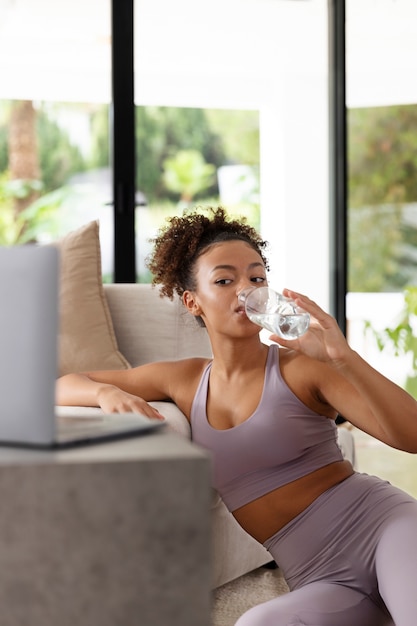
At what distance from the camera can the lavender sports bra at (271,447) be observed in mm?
1806

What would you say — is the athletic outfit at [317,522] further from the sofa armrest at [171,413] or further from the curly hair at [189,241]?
the curly hair at [189,241]

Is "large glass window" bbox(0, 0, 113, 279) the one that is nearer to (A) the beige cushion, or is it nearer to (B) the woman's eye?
(A) the beige cushion

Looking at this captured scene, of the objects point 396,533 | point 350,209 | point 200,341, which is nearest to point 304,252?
point 350,209

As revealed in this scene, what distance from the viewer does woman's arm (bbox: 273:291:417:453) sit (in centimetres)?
161

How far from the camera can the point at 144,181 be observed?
4574mm

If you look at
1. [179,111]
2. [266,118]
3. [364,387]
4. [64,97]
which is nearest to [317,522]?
[364,387]

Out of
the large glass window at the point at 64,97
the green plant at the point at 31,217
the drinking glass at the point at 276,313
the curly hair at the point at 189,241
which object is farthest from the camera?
the green plant at the point at 31,217

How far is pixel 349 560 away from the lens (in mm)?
1698

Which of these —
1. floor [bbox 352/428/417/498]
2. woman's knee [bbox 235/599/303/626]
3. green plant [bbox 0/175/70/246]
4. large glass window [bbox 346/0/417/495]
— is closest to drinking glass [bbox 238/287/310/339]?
woman's knee [bbox 235/599/303/626]

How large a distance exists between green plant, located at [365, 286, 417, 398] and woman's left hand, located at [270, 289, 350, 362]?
→ 3024 millimetres

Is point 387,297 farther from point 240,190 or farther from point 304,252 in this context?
point 240,190

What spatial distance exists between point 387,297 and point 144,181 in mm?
1380

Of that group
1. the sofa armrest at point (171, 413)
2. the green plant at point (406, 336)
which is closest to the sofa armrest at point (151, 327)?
the sofa armrest at point (171, 413)

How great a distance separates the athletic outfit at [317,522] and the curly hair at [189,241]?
245mm
